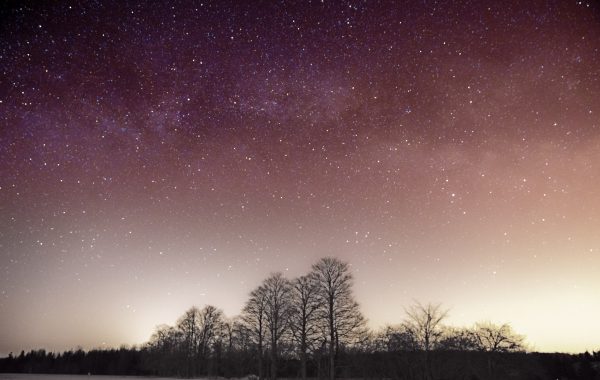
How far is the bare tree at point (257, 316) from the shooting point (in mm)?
57625

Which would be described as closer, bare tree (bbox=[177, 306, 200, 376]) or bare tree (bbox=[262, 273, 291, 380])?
bare tree (bbox=[262, 273, 291, 380])

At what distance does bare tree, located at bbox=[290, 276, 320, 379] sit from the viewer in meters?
47.4

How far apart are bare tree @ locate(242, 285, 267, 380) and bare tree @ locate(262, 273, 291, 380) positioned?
74cm

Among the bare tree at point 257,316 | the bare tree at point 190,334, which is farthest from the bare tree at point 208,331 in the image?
the bare tree at point 257,316

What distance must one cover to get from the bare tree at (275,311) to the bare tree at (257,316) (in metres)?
0.74

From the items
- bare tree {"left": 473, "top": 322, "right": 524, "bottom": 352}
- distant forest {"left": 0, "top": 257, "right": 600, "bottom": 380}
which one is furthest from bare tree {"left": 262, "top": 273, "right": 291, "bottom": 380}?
bare tree {"left": 473, "top": 322, "right": 524, "bottom": 352}

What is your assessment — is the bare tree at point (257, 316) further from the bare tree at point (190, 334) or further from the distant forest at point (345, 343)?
the bare tree at point (190, 334)

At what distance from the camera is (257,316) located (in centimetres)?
5878

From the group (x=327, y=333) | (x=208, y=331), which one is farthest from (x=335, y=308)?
(x=208, y=331)

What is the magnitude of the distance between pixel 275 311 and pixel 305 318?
25.7 feet

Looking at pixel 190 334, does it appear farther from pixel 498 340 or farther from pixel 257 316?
pixel 498 340

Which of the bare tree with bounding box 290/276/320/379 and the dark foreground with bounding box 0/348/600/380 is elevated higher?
the bare tree with bounding box 290/276/320/379

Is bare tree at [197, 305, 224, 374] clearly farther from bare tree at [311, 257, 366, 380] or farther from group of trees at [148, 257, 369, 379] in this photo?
bare tree at [311, 257, 366, 380]

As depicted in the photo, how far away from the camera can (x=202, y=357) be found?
86.1m
